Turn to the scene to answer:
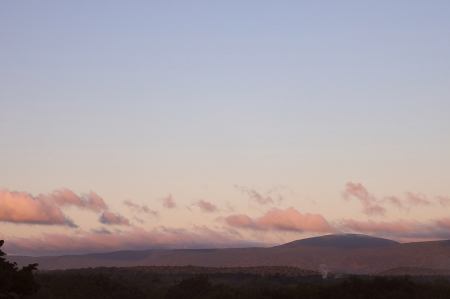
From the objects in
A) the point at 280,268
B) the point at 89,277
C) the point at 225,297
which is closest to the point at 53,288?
the point at 89,277

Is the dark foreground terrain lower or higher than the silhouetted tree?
lower

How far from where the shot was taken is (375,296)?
5972cm

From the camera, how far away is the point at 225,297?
199ft

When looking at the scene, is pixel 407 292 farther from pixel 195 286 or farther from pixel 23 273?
pixel 23 273

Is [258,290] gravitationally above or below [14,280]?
below

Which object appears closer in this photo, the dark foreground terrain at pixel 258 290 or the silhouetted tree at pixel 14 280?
the silhouetted tree at pixel 14 280

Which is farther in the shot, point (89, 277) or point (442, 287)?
point (89, 277)

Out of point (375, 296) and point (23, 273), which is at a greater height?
point (23, 273)

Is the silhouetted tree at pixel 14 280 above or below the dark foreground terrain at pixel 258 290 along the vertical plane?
above

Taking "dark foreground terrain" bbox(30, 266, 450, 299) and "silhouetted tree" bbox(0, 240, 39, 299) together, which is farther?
"dark foreground terrain" bbox(30, 266, 450, 299)

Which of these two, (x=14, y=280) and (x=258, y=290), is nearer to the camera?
(x=14, y=280)

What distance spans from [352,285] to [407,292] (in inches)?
285

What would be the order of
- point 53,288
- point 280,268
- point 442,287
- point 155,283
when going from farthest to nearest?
point 280,268 → point 155,283 → point 53,288 → point 442,287

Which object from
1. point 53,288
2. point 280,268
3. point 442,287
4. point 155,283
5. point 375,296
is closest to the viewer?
point 375,296
